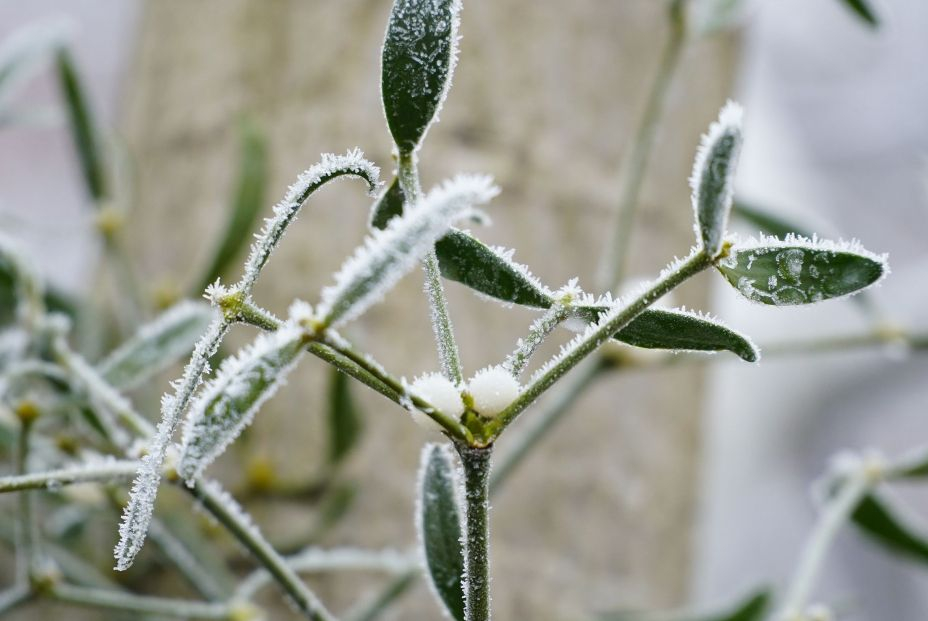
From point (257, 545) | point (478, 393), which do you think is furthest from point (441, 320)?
point (257, 545)

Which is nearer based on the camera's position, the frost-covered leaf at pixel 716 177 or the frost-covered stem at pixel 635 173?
the frost-covered leaf at pixel 716 177

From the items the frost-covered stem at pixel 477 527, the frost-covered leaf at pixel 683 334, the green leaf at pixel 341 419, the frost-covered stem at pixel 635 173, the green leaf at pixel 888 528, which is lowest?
the frost-covered stem at pixel 477 527

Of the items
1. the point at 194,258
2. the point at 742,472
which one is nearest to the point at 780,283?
the point at 194,258

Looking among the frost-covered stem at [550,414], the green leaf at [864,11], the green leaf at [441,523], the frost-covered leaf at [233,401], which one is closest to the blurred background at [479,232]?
the green leaf at [864,11]

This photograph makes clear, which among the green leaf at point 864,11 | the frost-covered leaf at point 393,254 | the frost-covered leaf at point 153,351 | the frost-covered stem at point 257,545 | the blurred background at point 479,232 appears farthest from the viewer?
the blurred background at point 479,232

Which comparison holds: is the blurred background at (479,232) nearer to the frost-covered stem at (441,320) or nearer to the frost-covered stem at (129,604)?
the frost-covered stem at (129,604)

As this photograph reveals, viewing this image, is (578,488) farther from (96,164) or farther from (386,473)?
(96,164)
